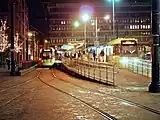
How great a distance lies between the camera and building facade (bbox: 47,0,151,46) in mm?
144500

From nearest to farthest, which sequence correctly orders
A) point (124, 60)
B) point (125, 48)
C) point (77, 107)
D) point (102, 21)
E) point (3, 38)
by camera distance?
point (77, 107) < point (124, 60) < point (125, 48) < point (3, 38) < point (102, 21)

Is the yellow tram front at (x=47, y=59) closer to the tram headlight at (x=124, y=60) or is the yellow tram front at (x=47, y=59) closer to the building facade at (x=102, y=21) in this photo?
the tram headlight at (x=124, y=60)

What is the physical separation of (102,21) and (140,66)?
4564 inches

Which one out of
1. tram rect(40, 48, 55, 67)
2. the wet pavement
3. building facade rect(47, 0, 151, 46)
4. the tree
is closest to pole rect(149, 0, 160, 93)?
the wet pavement

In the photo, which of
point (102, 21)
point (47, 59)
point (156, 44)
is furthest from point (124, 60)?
point (102, 21)

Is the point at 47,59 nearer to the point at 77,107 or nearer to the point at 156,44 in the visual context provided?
the point at 156,44

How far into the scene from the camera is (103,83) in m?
24.0

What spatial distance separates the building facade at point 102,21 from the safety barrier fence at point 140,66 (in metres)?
108

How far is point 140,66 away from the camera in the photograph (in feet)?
99.3

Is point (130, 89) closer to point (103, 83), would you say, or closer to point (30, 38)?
point (103, 83)

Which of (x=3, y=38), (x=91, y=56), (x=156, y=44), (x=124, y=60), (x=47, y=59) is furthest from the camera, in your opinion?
(x=47, y=59)

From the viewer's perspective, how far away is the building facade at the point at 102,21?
14450 centimetres

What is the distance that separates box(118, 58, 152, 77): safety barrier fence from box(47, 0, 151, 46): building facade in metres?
108

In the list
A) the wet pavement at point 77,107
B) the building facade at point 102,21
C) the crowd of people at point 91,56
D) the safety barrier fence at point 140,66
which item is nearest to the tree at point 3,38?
the crowd of people at point 91,56
